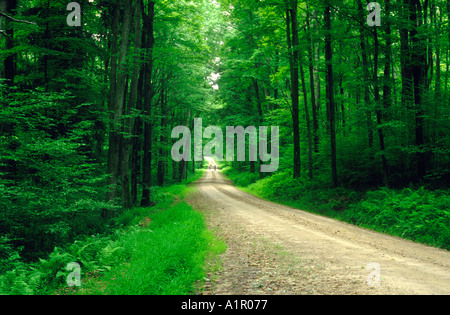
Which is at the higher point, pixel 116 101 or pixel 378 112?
pixel 116 101

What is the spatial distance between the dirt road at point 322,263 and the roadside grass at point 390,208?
76 centimetres

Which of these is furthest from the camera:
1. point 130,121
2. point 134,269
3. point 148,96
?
point 148,96

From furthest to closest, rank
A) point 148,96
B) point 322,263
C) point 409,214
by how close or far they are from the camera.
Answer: point 148,96
point 409,214
point 322,263

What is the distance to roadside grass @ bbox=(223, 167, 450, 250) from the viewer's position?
8.35 metres

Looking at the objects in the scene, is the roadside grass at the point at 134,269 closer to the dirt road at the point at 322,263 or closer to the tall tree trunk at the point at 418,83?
the dirt road at the point at 322,263

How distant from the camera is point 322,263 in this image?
562 cm

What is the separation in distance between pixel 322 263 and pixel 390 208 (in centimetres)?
618

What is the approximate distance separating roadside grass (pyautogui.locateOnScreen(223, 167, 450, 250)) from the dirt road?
0.76 metres

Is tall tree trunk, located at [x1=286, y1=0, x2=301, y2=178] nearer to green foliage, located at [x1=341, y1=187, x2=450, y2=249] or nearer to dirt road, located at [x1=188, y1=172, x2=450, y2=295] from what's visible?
green foliage, located at [x1=341, y1=187, x2=450, y2=249]

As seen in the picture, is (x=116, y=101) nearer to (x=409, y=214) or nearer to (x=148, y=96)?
(x=148, y=96)

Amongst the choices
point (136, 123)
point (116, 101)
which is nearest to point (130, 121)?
point (116, 101)

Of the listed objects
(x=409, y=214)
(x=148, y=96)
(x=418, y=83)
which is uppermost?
(x=148, y=96)

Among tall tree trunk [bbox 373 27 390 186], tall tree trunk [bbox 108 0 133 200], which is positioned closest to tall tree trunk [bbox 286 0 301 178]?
tall tree trunk [bbox 373 27 390 186]

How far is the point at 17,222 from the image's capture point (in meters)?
8.54
